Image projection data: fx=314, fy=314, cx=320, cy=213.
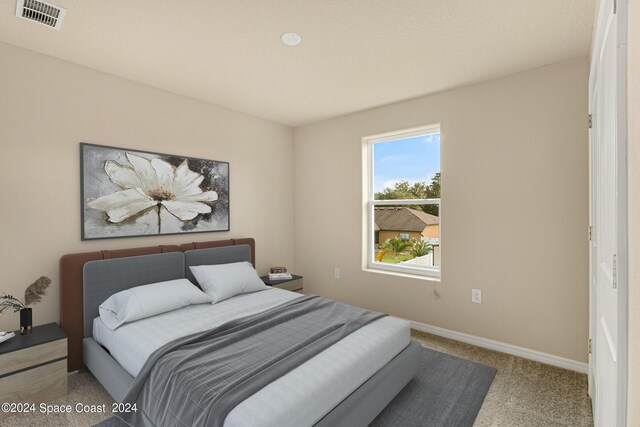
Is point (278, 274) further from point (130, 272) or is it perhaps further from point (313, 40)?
point (313, 40)

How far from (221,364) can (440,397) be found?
5.12 ft

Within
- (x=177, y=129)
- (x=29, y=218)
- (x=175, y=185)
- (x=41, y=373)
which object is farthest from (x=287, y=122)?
(x=41, y=373)

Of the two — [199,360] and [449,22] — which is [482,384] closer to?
[199,360]

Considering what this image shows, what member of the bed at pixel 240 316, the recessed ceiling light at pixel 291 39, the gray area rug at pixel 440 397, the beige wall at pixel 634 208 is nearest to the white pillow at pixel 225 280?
the bed at pixel 240 316

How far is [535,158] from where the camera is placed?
274 centimetres

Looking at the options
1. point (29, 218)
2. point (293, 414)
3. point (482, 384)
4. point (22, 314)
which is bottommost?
point (482, 384)

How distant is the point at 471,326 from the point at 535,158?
169 cm

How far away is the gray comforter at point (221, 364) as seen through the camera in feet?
4.93

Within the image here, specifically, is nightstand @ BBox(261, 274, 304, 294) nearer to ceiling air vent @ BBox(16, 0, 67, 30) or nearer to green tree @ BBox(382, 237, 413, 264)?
green tree @ BBox(382, 237, 413, 264)

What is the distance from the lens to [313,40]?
2.29 metres

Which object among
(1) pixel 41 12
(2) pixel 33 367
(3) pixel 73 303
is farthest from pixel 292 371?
(1) pixel 41 12

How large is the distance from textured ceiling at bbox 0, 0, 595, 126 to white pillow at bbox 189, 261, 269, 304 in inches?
71.7

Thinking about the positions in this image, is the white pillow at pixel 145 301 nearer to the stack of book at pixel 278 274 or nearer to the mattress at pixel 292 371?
the mattress at pixel 292 371

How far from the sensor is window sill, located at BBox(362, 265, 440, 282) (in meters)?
3.44
